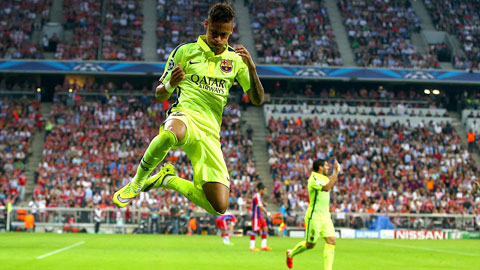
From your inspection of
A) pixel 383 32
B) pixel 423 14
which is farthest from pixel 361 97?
pixel 423 14

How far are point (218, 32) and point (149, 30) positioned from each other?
39.6m

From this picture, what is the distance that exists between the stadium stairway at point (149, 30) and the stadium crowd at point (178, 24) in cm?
41

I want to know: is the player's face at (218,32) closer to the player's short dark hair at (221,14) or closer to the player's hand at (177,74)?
the player's short dark hair at (221,14)

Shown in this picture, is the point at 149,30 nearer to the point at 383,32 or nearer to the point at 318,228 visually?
the point at 383,32

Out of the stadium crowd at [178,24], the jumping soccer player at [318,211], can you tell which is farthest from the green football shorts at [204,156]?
the stadium crowd at [178,24]

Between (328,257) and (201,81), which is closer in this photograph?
(201,81)

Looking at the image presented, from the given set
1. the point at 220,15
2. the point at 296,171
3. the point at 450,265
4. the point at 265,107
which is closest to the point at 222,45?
the point at 220,15

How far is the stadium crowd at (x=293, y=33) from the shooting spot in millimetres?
45219

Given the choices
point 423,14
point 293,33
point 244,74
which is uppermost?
point 423,14

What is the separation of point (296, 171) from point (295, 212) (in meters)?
4.62

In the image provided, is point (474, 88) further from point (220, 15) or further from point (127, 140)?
point (220, 15)

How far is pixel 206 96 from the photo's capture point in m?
8.37

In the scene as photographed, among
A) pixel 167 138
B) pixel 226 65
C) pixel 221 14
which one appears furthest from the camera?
pixel 226 65

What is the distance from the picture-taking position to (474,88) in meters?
49.0
